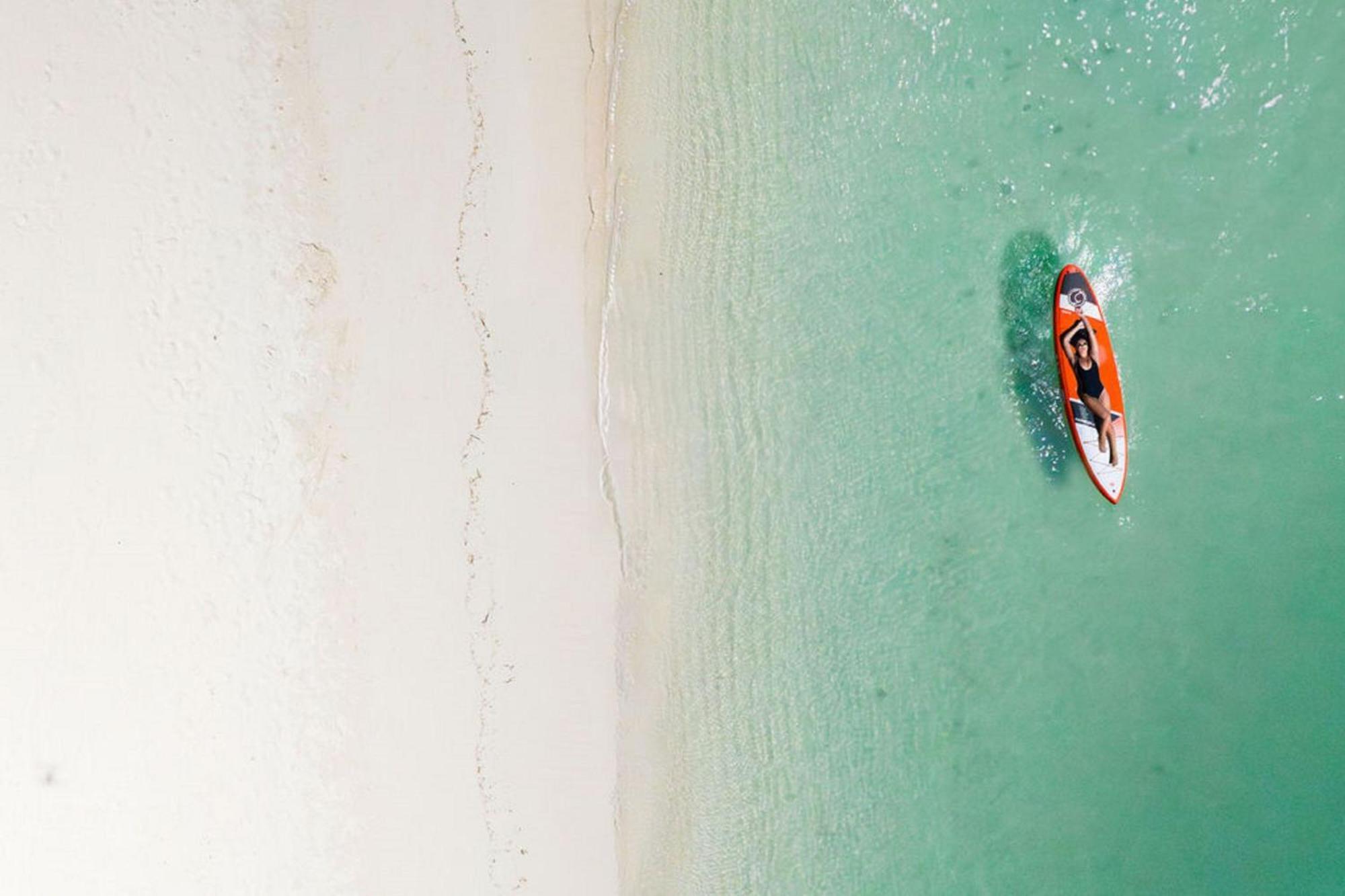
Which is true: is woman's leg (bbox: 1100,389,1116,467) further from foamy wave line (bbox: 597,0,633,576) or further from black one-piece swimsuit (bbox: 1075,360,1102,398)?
foamy wave line (bbox: 597,0,633,576)

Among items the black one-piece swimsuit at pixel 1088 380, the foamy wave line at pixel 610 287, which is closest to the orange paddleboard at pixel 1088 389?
the black one-piece swimsuit at pixel 1088 380

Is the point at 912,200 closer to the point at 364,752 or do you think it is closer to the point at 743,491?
the point at 743,491

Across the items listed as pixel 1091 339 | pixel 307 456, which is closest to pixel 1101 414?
pixel 1091 339

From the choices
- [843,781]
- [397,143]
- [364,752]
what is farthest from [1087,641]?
[397,143]

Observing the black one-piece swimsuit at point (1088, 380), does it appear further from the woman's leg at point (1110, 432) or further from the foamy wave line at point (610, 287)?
the foamy wave line at point (610, 287)

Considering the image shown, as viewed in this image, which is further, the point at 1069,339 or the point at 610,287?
the point at 1069,339

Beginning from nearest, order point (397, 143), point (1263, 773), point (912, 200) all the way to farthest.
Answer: point (397, 143), point (912, 200), point (1263, 773)

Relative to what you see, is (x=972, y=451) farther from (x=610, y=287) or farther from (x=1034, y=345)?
(x=610, y=287)
